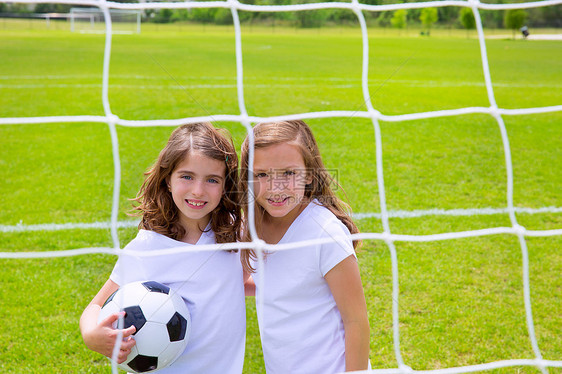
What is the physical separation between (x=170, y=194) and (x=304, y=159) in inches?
18.0

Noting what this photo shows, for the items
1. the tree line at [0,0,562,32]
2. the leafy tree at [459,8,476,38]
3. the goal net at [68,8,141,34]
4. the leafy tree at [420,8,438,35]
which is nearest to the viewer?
the goal net at [68,8,141,34]

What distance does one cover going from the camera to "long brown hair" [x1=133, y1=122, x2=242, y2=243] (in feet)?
5.15

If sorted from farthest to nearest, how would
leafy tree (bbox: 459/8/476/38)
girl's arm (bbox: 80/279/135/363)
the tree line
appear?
leafy tree (bbox: 459/8/476/38) < the tree line < girl's arm (bbox: 80/279/135/363)

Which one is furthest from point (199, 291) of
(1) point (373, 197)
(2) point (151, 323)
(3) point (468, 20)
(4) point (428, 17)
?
(4) point (428, 17)

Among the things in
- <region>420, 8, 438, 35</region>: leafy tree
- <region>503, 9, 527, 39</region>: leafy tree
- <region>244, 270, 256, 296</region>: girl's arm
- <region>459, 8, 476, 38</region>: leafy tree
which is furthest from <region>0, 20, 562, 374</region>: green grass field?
<region>420, 8, 438, 35</region>: leafy tree

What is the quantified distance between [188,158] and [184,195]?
115 millimetres

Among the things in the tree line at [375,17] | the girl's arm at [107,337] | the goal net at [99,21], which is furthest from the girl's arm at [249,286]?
the goal net at [99,21]

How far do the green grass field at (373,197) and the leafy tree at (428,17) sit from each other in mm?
26724

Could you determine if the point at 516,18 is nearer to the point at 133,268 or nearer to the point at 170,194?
the point at 170,194

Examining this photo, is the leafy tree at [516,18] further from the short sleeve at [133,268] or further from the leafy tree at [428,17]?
the short sleeve at [133,268]

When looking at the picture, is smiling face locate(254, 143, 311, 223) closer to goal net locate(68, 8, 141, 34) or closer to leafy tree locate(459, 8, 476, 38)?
goal net locate(68, 8, 141, 34)

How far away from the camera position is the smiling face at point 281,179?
1462 millimetres

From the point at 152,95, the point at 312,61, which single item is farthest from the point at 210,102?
the point at 312,61

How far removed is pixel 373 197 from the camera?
3719 millimetres
